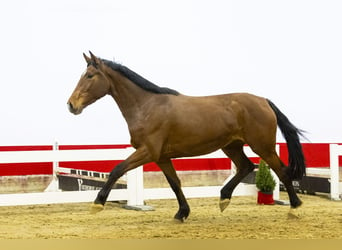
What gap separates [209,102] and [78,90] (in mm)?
1485

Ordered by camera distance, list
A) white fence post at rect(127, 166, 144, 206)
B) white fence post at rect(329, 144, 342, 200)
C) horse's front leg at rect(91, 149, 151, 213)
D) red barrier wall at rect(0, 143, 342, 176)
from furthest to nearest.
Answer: red barrier wall at rect(0, 143, 342, 176) < white fence post at rect(329, 144, 342, 200) < white fence post at rect(127, 166, 144, 206) < horse's front leg at rect(91, 149, 151, 213)

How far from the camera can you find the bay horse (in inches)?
217

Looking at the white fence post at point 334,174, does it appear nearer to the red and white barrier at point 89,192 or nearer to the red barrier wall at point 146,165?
the red and white barrier at point 89,192

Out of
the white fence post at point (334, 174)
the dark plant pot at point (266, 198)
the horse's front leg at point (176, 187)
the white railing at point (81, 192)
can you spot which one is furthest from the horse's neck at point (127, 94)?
the white fence post at point (334, 174)

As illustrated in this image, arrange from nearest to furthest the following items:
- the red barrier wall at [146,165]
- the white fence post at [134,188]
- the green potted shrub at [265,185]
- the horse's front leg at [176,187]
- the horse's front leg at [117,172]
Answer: the horse's front leg at [117,172] < the horse's front leg at [176,187] < the white fence post at [134,188] < the green potted shrub at [265,185] < the red barrier wall at [146,165]

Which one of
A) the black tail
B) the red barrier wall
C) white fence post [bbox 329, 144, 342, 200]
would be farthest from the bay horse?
the red barrier wall

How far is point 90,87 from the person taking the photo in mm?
5574

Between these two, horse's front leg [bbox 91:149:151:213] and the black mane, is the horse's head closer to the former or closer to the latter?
the black mane

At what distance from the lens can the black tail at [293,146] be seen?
20.3 feet

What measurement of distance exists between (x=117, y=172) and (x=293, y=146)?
228 centimetres

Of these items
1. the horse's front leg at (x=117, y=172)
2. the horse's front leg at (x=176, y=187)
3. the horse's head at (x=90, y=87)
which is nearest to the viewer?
the horse's front leg at (x=117, y=172)

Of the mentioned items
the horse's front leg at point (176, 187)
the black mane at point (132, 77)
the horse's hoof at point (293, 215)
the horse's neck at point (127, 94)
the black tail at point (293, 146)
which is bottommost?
the horse's hoof at point (293, 215)

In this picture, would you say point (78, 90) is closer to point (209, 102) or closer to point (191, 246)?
point (209, 102)

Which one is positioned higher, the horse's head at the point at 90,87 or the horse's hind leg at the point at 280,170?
the horse's head at the point at 90,87
